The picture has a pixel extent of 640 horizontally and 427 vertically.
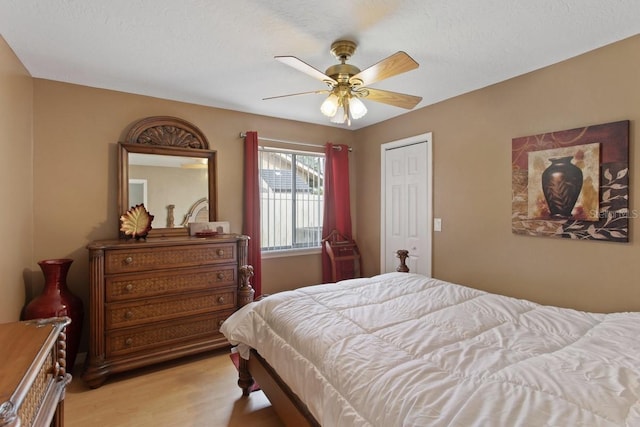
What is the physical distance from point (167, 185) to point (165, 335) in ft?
4.56

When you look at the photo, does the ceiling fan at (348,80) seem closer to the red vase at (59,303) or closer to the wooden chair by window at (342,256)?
the wooden chair by window at (342,256)

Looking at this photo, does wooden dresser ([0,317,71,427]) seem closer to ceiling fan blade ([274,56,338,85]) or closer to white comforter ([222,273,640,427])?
white comforter ([222,273,640,427])

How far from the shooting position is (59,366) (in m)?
1.27

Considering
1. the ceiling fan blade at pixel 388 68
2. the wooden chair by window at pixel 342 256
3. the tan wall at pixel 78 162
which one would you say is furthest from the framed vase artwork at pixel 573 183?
the tan wall at pixel 78 162

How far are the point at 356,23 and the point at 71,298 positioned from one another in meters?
2.91

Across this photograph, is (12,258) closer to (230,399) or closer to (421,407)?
(230,399)

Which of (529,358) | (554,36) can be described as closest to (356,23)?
(554,36)

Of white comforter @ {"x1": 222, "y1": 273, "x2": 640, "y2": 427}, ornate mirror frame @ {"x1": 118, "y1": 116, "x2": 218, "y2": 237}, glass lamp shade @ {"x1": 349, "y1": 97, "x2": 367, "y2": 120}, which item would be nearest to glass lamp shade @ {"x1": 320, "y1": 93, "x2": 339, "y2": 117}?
glass lamp shade @ {"x1": 349, "y1": 97, "x2": 367, "y2": 120}

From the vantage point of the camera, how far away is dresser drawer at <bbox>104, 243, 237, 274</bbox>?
2.41 metres

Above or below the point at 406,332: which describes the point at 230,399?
below

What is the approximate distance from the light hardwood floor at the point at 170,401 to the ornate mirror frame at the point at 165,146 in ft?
4.08

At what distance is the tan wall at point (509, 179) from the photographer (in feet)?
6.55

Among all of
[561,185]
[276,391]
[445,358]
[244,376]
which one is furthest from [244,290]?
[561,185]

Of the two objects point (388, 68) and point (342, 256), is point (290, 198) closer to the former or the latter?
point (342, 256)
